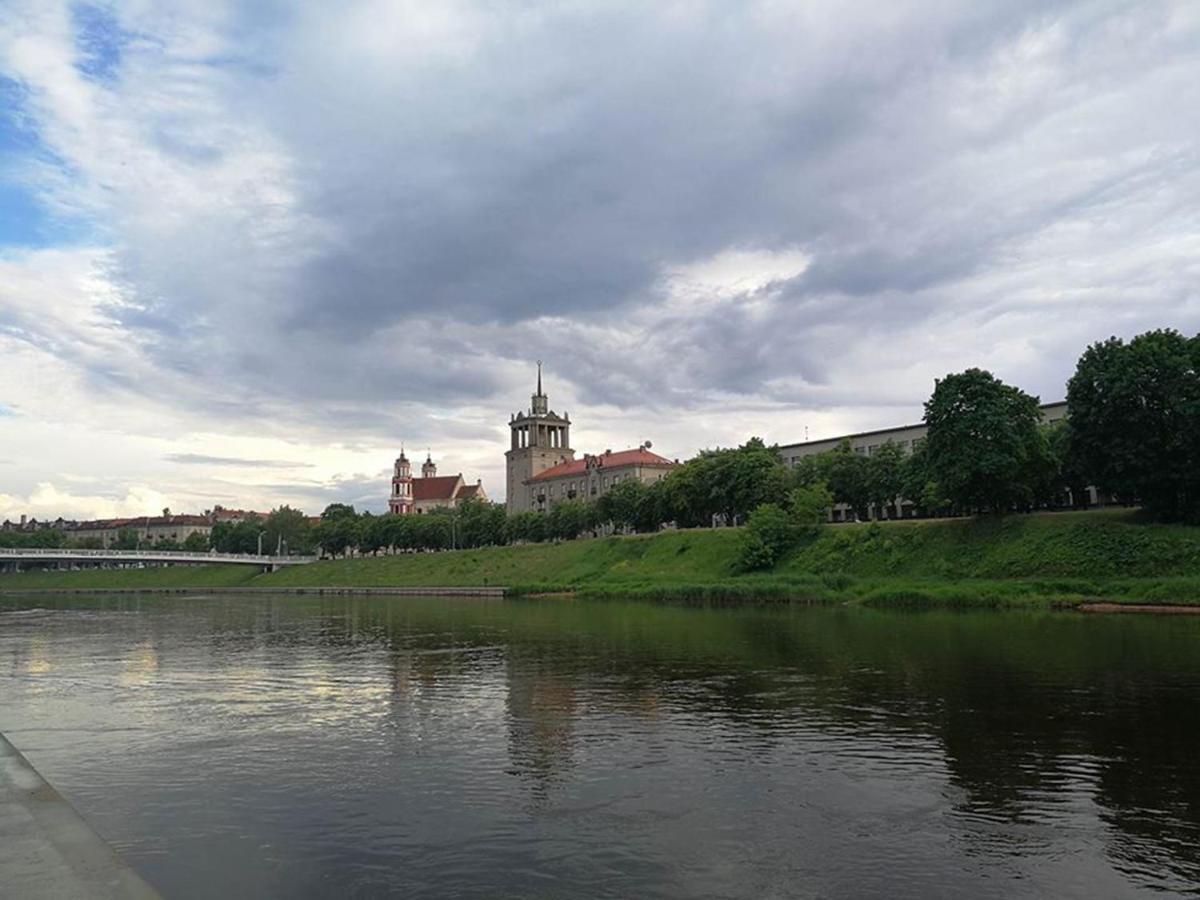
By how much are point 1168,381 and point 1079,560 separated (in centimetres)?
→ 1497

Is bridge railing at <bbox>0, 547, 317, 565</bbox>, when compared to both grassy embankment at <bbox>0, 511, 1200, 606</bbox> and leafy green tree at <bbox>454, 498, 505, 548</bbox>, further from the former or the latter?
grassy embankment at <bbox>0, 511, 1200, 606</bbox>

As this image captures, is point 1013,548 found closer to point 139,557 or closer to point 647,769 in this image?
point 647,769

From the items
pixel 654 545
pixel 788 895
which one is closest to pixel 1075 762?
pixel 788 895

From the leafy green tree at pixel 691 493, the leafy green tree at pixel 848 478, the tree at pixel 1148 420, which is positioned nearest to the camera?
the tree at pixel 1148 420

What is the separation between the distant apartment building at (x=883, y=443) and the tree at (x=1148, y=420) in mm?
41639

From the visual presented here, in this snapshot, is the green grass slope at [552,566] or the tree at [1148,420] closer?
the tree at [1148,420]

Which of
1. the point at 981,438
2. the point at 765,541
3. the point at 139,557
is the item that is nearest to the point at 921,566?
the point at 981,438

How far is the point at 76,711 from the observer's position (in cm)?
2878

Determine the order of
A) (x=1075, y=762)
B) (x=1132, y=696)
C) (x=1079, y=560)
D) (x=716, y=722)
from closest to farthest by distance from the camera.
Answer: (x=1075, y=762) → (x=716, y=722) → (x=1132, y=696) → (x=1079, y=560)

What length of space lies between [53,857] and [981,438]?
81.3 meters

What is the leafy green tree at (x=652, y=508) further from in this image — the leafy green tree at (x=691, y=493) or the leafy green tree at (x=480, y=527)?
the leafy green tree at (x=480, y=527)

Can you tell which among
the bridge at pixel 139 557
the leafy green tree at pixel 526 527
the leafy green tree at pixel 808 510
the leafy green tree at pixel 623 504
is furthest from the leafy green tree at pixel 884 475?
the bridge at pixel 139 557

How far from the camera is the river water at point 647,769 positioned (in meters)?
13.9

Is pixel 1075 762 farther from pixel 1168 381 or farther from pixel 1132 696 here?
pixel 1168 381
